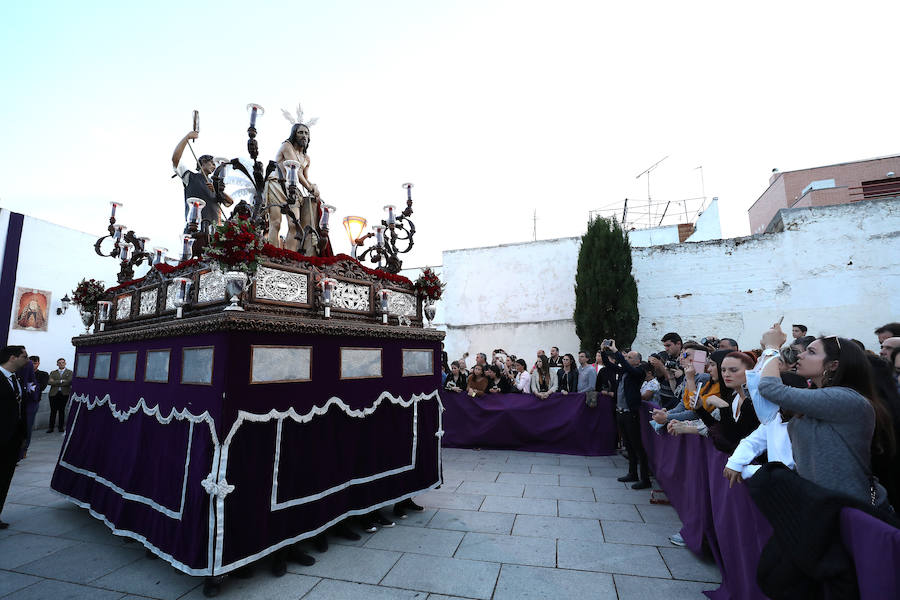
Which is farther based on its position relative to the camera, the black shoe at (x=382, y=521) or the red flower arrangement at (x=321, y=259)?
the black shoe at (x=382, y=521)

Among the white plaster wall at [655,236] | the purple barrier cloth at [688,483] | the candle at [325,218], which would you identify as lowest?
the purple barrier cloth at [688,483]

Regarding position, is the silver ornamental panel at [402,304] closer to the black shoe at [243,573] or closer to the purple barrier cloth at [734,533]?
the black shoe at [243,573]

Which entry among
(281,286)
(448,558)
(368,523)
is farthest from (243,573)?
(281,286)

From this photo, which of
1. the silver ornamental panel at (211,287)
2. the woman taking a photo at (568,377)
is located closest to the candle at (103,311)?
the silver ornamental panel at (211,287)

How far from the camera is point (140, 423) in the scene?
4520 millimetres

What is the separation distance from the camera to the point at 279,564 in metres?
3.81

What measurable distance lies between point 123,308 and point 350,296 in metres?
3.47

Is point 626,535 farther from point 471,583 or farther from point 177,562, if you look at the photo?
point 177,562

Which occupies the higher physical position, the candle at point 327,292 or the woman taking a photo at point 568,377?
the candle at point 327,292

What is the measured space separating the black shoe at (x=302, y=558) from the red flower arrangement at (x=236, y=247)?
2.72 meters

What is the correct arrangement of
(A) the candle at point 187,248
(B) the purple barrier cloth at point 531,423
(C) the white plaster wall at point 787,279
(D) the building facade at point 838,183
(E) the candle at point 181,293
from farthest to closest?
(D) the building facade at point 838,183 < (C) the white plaster wall at point 787,279 < (B) the purple barrier cloth at point 531,423 < (A) the candle at point 187,248 < (E) the candle at point 181,293

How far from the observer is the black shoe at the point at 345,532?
14.8 feet

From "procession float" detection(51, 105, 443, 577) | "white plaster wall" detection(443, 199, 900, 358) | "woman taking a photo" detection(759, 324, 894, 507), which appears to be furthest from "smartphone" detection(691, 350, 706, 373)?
"white plaster wall" detection(443, 199, 900, 358)

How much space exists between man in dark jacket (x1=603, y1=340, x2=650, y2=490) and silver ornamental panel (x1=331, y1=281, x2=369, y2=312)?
3.67 metres
